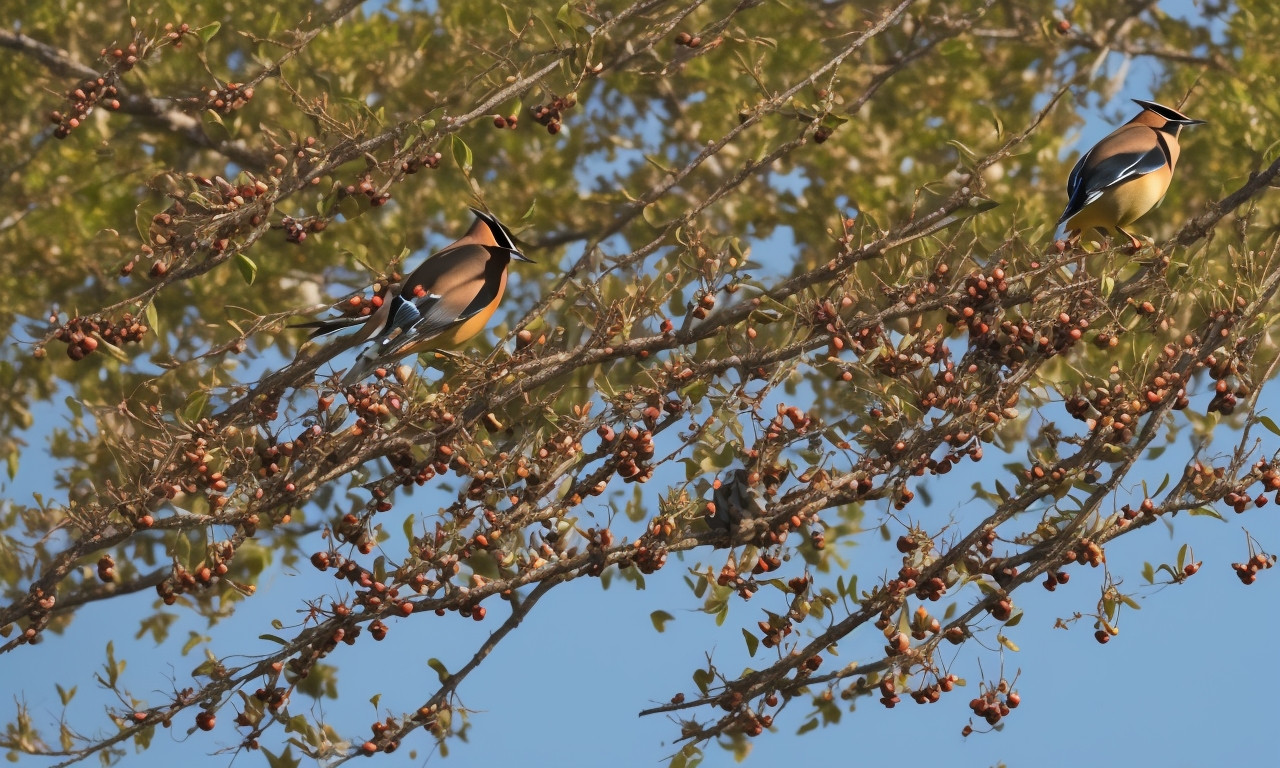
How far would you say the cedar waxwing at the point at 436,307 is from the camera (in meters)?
4.33

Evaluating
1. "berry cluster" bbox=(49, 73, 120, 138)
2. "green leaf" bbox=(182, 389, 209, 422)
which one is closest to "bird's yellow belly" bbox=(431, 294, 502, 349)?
"green leaf" bbox=(182, 389, 209, 422)

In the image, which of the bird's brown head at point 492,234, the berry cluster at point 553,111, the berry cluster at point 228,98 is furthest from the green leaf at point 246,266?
the berry cluster at point 553,111

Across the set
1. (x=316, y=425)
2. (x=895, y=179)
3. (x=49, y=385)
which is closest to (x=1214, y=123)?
(x=895, y=179)

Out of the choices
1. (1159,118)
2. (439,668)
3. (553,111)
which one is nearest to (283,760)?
(439,668)

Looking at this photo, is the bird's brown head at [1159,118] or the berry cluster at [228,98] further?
the bird's brown head at [1159,118]

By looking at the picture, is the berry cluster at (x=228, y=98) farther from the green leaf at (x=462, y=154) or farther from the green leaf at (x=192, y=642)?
the green leaf at (x=192, y=642)

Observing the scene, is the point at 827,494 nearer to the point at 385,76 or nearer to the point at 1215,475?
the point at 1215,475

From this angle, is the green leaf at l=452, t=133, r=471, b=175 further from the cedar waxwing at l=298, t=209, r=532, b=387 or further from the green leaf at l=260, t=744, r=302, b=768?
the green leaf at l=260, t=744, r=302, b=768

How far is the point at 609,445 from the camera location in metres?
4.15

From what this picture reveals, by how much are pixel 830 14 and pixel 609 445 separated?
6122 mm

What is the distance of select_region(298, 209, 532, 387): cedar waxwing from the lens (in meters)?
4.33

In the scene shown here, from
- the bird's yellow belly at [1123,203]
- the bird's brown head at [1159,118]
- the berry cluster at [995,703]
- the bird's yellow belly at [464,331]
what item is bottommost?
the berry cluster at [995,703]

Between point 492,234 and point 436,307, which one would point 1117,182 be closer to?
point 492,234

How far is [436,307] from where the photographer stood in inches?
178
